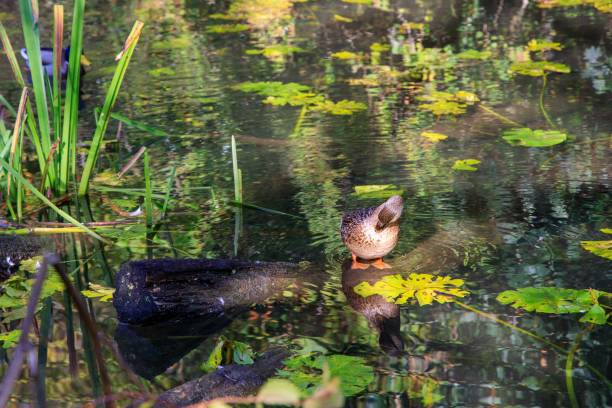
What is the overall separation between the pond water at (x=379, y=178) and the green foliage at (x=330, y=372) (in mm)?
36

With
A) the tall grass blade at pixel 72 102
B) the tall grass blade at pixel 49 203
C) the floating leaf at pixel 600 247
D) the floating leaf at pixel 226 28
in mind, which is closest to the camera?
the floating leaf at pixel 600 247

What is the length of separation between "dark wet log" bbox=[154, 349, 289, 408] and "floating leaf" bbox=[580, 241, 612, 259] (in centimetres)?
146

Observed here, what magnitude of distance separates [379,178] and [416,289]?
1.31 metres

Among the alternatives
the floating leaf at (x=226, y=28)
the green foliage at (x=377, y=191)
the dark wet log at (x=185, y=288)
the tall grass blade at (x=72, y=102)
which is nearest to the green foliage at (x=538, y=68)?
the green foliage at (x=377, y=191)

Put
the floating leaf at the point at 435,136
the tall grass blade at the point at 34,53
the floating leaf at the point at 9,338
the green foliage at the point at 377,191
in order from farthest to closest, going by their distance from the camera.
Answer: the floating leaf at the point at 435,136 → the green foliage at the point at 377,191 → the tall grass blade at the point at 34,53 → the floating leaf at the point at 9,338

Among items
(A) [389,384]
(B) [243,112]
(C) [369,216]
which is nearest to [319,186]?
(C) [369,216]

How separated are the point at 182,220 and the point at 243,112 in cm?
175

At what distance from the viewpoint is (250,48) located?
23.8 ft

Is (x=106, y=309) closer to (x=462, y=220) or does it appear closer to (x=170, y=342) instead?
(x=170, y=342)

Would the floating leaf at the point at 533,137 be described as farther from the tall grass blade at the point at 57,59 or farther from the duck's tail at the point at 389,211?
the tall grass blade at the point at 57,59

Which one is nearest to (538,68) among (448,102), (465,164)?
(448,102)

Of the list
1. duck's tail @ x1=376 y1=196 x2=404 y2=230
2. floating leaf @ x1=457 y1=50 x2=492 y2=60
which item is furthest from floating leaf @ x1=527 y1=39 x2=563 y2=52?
duck's tail @ x1=376 y1=196 x2=404 y2=230

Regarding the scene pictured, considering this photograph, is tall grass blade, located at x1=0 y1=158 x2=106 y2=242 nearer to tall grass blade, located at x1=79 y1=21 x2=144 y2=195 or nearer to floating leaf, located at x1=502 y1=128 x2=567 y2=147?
tall grass blade, located at x1=79 y1=21 x2=144 y2=195

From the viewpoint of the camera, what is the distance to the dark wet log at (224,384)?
2.38 metres
